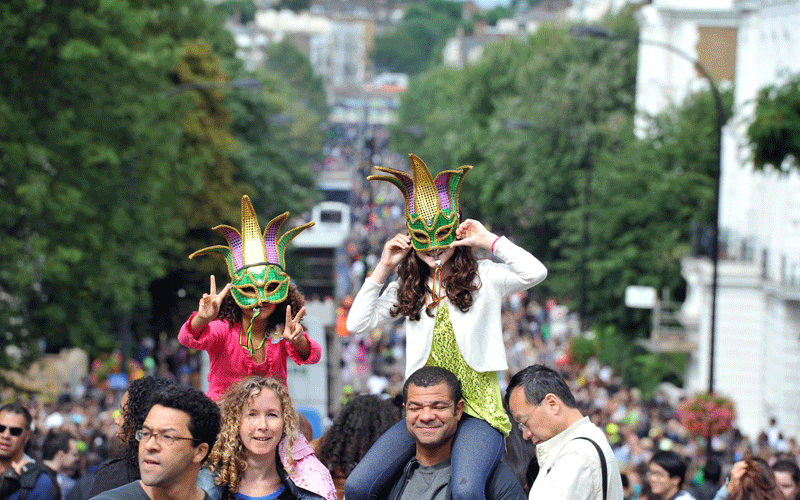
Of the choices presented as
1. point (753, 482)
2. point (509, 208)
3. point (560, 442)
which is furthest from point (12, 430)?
point (509, 208)

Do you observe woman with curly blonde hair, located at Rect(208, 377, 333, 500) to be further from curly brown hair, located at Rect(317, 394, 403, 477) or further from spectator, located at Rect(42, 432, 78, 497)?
spectator, located at Rect(42, 432, 78, 497)

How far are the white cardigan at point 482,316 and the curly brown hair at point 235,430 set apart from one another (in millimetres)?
876

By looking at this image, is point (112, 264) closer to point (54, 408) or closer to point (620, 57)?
point (54, 408)

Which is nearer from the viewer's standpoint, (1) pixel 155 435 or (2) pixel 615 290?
(1) pixel 155 435

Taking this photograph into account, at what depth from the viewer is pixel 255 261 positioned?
768 cm

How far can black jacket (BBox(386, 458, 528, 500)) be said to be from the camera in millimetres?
6934

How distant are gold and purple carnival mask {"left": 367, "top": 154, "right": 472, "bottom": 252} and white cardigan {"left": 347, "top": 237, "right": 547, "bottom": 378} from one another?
0.94ft

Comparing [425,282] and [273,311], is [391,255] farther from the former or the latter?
[273,311]

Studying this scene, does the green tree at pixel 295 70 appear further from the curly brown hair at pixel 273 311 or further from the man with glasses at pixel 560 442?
the man with glasses at pixel 560 442

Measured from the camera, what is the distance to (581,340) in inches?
1533

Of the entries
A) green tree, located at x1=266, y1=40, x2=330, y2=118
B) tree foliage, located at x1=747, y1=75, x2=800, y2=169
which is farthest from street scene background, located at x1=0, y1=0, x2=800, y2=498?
green tree, located at x1=266, y1=40, x2=330, y2=118

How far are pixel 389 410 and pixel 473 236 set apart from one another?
1665mm

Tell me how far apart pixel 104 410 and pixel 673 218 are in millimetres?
19710

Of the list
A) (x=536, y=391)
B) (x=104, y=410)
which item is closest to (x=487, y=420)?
(x=536, y=391)
